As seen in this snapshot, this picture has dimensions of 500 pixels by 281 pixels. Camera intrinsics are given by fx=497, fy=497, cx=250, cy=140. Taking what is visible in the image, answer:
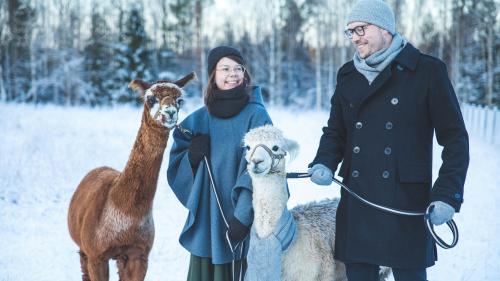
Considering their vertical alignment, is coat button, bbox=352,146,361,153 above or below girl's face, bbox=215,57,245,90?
below

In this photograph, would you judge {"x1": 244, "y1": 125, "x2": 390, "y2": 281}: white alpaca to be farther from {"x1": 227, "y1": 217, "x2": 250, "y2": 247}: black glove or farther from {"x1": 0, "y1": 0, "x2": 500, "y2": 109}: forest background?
{"x1": 0, "y1": 0, "x2": 500, "y2": 109}: forest background

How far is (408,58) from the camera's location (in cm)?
251

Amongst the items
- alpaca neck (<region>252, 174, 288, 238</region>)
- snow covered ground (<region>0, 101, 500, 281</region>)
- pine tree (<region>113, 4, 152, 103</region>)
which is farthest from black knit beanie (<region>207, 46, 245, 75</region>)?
pine tree (<region>113, 4, 152, 103</region>)

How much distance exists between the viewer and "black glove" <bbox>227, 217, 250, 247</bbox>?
2.92m

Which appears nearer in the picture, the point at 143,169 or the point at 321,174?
the point at 321,174

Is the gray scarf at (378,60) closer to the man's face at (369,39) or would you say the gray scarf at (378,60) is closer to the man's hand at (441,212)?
the man's face at (369,39)

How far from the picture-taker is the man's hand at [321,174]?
8.92ft

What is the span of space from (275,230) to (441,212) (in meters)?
0.95

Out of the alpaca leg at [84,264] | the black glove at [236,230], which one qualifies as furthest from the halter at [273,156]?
the alpaca leg at [84,264]

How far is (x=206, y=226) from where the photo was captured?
3.26m

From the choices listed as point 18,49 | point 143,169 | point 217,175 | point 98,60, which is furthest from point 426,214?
point 18,49

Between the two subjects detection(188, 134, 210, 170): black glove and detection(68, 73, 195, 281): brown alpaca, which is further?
detection(68, 73, 195, 281): brown alpaca

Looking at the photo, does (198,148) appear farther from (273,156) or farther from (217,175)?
(273,156)

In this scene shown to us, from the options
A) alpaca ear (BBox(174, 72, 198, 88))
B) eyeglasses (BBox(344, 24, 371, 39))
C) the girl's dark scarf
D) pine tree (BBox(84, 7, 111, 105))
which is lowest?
the girl's dark scarf
